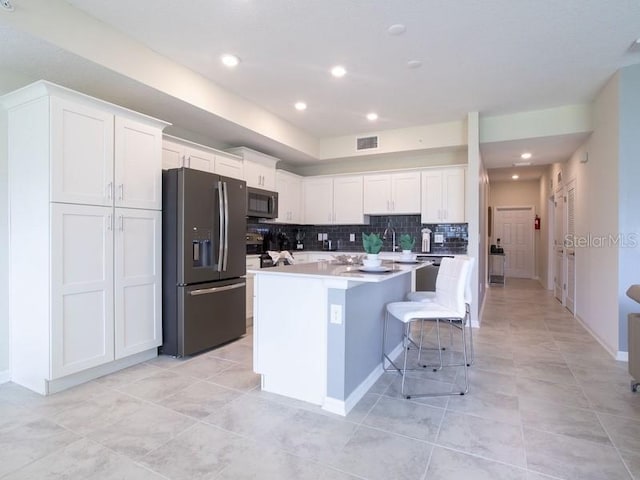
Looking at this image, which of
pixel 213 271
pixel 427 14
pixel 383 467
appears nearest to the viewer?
pixel 383 467

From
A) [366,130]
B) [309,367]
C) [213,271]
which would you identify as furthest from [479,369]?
[366,130]

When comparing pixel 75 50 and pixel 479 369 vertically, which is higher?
pixel 75 50

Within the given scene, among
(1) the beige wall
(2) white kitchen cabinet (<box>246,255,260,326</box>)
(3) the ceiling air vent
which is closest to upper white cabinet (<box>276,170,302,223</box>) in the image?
(2) white kitchen cabinet (<box>246,255,260,326</box>)

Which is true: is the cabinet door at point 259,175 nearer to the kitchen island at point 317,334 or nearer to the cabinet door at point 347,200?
the cabinet door at point 347,200

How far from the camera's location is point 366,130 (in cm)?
546

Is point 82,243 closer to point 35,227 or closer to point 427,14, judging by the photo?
point 35,227

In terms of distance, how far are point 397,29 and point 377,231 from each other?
364 cm

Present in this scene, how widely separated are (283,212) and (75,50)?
3.50 m

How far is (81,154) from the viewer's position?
271 centimetres

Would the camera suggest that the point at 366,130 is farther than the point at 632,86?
Yes

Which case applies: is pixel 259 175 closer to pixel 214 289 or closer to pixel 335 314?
pixel 214 289

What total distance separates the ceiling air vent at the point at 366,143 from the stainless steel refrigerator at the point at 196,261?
8.50ft

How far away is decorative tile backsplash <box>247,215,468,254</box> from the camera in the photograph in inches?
218

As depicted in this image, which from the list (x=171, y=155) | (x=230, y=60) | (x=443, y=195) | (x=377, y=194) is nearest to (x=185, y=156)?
(x=171, y=155)
